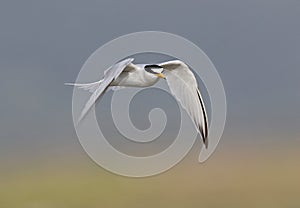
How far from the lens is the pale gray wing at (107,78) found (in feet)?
7.00

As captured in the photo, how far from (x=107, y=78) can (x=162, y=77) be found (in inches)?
13.2

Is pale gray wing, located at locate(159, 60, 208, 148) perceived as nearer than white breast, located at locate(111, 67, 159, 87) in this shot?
No

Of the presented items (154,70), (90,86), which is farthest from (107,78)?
(154,70)

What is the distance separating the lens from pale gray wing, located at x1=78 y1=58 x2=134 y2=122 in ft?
7.00

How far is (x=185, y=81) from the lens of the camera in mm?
2859

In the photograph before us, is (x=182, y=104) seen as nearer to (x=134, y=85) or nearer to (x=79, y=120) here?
(x=134, y=85)

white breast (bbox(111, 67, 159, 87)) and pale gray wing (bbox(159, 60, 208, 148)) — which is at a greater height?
white breast (bbox(111, 67, 159, 87))

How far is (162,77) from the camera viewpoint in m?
2.61

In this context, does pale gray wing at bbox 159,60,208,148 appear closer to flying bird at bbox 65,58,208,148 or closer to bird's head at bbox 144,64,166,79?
flying bird at bbox 65,58,208,148

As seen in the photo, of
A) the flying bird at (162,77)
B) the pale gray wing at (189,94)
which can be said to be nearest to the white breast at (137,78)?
the flying bird at (162,77)

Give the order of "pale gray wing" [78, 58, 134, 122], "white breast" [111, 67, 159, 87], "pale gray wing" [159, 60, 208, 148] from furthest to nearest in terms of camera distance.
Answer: "pale gray wing" [159, 60, 208, 148] < "white breast" [111, 67, 159, 87] < "pale gray wing" [78, 58, 134, 122]

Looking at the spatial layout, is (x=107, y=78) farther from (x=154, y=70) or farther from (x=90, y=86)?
(x=154, y=70)

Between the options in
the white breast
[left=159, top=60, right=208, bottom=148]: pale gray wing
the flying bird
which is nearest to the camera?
the flying bird

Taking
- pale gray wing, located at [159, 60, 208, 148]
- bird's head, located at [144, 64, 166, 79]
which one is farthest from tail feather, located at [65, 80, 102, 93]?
pale gray wing, located at [159, 60, 208, 148]
